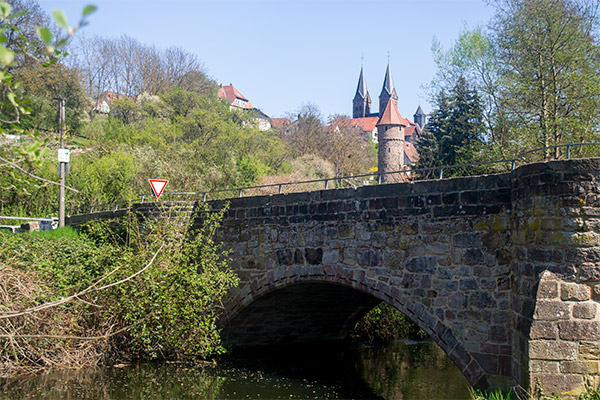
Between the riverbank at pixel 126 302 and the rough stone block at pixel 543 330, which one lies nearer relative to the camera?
the rough stone block at pixel 543 330

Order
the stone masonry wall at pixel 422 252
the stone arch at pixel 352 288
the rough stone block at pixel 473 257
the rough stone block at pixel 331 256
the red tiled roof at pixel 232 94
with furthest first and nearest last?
the red tiled roof at pixel 232 94
the rough stone block at pixel 331 256
the stone arch at pixel 352 288
the rough stone block at pixel 473 257
the stone masonry wall at pixel 422 252

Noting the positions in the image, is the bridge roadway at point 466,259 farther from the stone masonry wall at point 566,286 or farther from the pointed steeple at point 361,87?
the pointed steeple at point 361,87

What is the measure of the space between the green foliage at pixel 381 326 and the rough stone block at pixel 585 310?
30.4 feet

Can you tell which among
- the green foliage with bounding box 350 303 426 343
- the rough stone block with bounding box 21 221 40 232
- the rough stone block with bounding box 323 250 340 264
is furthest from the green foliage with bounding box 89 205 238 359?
the rough stone block with bounding box 21 221 40 232

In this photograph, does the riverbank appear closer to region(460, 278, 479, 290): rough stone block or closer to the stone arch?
the stone arch

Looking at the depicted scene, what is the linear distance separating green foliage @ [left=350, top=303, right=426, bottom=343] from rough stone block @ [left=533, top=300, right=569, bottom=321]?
30.1 ft

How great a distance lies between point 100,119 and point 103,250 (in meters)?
22.7

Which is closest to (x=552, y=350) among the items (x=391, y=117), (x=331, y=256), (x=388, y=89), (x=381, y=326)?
(x=331, y=256)

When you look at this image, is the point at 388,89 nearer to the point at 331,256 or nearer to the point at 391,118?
the point at 391,118

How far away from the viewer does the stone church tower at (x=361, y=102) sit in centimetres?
9162

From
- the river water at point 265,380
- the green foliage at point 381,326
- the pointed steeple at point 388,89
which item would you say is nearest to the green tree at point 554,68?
the green foliage at point 381,326

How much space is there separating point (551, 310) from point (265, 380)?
5818mm

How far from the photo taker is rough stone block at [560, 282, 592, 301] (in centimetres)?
633

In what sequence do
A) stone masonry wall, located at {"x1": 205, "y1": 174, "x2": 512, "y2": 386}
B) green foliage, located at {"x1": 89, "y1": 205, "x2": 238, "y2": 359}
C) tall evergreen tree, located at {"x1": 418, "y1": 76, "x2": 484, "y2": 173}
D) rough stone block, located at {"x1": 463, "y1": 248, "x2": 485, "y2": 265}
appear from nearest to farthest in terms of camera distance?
stone masonry wall, located at {"x1": 205, "y1": 174, "x2": 512, "y2": 386}
rough stone block, located at {"x1": 463, "y1": 248, "x2": 485, "y2": 265}
green foliage, located at {"x1": 89, "y1": 205, "x2": 238, "y2": 359}
tall evergreen tree, located at {"x1": 418, "y1": 76, "x2": 484, "y2": 173}
